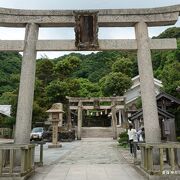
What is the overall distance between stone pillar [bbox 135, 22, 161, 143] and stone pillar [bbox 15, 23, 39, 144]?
159 inches

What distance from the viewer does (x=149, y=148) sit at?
745cm

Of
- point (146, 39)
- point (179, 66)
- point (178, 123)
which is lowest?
point (178, 123)

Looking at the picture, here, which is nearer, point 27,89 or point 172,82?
point 27,89

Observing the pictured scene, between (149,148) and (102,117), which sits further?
(102,117)

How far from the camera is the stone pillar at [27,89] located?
912 centimetres

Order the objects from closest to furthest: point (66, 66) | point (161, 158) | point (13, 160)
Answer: point (161, 158), point (13, 160), point (66, 66)

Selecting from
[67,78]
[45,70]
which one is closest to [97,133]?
[67,78]

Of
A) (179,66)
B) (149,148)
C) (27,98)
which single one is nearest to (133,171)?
(149,148)

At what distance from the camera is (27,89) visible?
9430 mm

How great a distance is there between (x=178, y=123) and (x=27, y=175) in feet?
36.2

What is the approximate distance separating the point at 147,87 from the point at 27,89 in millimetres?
4362

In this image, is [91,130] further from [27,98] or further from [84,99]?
[27,98]

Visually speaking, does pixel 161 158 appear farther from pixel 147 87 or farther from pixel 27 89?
pixel 27 89

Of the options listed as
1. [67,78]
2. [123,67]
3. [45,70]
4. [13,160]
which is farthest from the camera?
[123,67]
